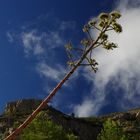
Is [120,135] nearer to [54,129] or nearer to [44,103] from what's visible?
[54,129]

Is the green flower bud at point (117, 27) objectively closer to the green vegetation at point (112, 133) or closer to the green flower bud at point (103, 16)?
the green flower bud at point (103, 16)

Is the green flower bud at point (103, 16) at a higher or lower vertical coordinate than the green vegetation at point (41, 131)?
lower

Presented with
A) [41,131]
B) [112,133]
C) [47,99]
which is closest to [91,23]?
[47,99]

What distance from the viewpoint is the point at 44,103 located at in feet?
32.2

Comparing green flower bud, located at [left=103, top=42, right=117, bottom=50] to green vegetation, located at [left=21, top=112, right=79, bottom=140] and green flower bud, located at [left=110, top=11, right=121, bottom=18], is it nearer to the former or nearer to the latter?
green flower bud, located at [left=110, top=11, right=121, bottom=18]

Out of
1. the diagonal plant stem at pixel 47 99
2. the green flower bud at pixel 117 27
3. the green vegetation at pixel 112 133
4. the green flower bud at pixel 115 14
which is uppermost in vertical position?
the green vegetation at pixel 112 133

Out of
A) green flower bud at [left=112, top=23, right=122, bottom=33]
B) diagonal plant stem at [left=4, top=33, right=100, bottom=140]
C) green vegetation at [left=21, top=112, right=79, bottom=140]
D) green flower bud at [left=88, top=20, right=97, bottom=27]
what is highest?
green vegetation at [left=21, top=112, right=79, bottom=140]

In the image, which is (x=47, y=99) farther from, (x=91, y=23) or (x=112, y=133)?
(x=112, y=133)

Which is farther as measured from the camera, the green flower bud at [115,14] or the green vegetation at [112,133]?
the green vegetation at [112,133]

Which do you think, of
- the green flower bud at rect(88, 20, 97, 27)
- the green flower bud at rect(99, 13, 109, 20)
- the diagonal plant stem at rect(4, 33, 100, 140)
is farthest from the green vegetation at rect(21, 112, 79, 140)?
the diagonal plant stem at rect(4, 33, 100, 140)

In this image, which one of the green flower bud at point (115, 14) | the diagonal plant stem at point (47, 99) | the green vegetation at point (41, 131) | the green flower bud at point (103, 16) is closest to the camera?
the diagonal plant stem at point (47, 99)

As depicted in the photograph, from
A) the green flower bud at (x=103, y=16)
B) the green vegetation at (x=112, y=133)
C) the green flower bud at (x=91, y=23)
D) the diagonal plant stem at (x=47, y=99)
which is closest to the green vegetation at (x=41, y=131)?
the green vegetation at (x=112, y=133)

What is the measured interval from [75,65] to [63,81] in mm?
591

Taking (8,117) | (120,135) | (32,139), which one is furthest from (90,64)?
(8,117)
